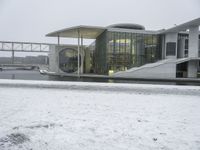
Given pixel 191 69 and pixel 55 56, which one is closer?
pixel 191 69

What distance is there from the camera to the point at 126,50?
45188 millimetres

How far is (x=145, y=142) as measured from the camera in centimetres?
463

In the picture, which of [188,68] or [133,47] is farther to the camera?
[133,47]

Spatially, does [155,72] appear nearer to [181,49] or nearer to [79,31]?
[181,49]

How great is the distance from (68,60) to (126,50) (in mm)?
18812

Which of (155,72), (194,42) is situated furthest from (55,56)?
(194,42)

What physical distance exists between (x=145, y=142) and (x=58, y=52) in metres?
52.4

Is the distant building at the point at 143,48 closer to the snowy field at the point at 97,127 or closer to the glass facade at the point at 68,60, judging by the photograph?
the glass facade at the point at 68,60

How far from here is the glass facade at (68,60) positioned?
55312 millimetres

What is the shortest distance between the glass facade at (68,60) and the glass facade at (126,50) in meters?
12.0

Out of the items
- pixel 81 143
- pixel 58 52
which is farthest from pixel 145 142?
pixel 58 52

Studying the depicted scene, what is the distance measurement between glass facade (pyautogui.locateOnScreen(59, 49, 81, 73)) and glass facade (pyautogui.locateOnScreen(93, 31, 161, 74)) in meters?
12.0

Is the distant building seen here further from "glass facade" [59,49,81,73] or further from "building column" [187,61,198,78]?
"glass facade" [59,49,81,73]

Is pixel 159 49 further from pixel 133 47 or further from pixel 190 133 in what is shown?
pixel 190 133
